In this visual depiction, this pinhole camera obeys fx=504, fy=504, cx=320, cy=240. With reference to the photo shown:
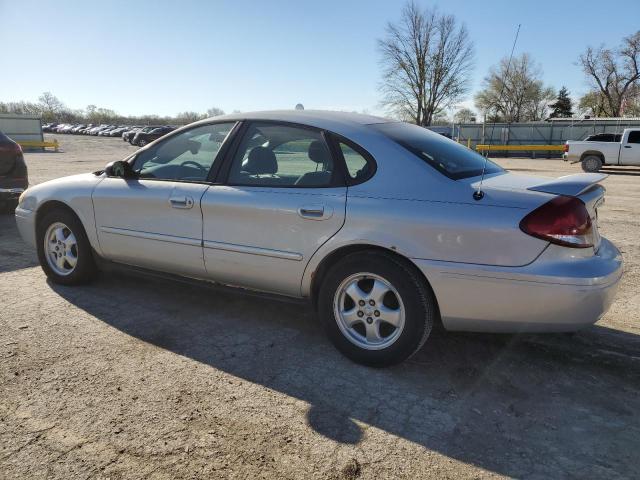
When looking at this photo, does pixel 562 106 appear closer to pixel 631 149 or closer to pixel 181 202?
pixel 631 149

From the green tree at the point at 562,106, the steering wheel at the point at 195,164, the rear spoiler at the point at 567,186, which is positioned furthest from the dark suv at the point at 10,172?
the green tree at the point at 562,106

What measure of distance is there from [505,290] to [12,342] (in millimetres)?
3096

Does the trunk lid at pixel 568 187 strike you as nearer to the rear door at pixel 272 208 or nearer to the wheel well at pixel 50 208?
the rear door at pixel 272 208

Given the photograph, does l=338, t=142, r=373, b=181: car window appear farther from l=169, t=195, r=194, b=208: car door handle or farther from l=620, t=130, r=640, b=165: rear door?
l=620, t=130, r=640, b=165: rear door

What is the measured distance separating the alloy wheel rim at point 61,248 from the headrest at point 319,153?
2307 millimetres

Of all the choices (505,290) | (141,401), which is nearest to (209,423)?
(141,401)

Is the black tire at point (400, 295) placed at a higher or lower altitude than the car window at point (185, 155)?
lower

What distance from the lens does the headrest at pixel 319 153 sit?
3207 millimetres

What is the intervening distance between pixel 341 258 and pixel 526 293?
1062 millimetres

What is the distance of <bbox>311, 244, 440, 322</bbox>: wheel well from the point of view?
2869 mm

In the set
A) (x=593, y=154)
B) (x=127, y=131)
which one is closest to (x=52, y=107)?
(x=127, y=131)

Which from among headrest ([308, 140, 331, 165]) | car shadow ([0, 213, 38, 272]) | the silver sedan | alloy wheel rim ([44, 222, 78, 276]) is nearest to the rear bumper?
the silver sedan

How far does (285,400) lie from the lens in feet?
8.82

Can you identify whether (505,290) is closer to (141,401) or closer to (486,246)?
(486,246)
